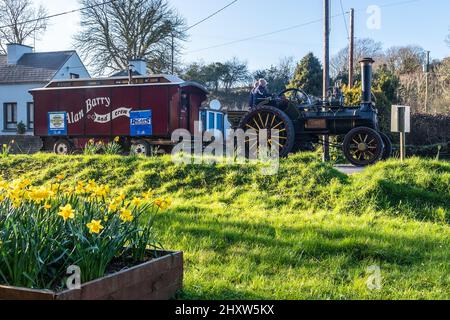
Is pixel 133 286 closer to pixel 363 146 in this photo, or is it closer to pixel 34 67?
pixel 363 146

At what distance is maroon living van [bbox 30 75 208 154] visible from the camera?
16.1m

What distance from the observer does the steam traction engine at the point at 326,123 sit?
32.7ft

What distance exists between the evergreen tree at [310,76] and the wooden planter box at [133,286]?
2744cm

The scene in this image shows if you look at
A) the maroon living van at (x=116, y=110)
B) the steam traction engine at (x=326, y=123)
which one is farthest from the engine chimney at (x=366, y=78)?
the maroon living van at (x=116, y=110)

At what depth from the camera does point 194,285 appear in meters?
3.94

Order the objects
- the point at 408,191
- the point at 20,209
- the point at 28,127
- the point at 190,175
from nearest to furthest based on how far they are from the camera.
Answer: the point at 20,209 → the point at 408,191 → the point at 190,175 → the point at 28,127

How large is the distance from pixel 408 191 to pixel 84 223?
525 cm

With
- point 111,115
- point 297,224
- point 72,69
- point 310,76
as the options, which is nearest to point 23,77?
point 72,69

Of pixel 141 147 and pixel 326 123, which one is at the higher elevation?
pixel 326 123

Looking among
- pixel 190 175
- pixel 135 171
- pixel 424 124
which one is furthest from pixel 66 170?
pixel 424 124

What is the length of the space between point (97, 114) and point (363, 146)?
33.1 feet

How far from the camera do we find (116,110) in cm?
1664
